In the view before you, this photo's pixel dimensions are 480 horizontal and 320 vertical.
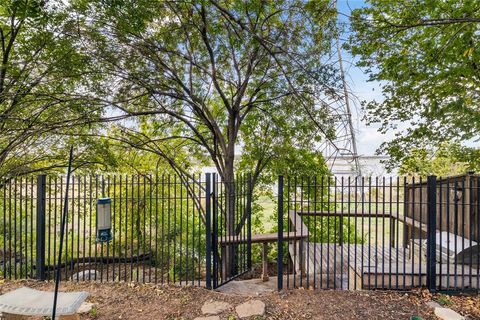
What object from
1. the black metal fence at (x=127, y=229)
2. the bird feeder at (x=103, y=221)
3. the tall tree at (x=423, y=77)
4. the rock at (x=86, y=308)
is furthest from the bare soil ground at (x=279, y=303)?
the tall tree at (x=423, y=77)

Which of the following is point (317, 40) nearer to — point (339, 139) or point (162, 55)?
point (339, 139)

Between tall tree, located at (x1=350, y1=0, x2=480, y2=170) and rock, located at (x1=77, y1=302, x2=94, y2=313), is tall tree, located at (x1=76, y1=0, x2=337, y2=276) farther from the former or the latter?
rock, located at (x1=77, y1=302, x2=94, y2=313)

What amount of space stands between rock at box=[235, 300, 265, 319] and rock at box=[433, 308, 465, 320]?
2233 mm

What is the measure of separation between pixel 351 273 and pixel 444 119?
5.54m

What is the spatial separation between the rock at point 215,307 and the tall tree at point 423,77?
592 cm

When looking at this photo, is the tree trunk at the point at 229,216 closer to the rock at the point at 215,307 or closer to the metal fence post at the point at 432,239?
the rock at the point at 215,307

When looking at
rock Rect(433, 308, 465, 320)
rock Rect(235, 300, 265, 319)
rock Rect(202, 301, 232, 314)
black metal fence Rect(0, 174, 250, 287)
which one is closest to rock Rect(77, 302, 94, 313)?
black metal fence Rect(0, 174, 250, 287)

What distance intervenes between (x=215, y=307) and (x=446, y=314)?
9.77 ft

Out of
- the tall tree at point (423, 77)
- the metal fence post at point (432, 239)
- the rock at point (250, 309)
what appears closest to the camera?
the rock at point (250, 309)

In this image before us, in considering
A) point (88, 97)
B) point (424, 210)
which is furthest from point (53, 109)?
point (424, 210)

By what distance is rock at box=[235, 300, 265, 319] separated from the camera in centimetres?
354

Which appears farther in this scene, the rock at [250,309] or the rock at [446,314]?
the rock at [250,309]

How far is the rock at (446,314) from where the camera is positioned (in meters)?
A: 3.34

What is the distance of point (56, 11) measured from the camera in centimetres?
488
